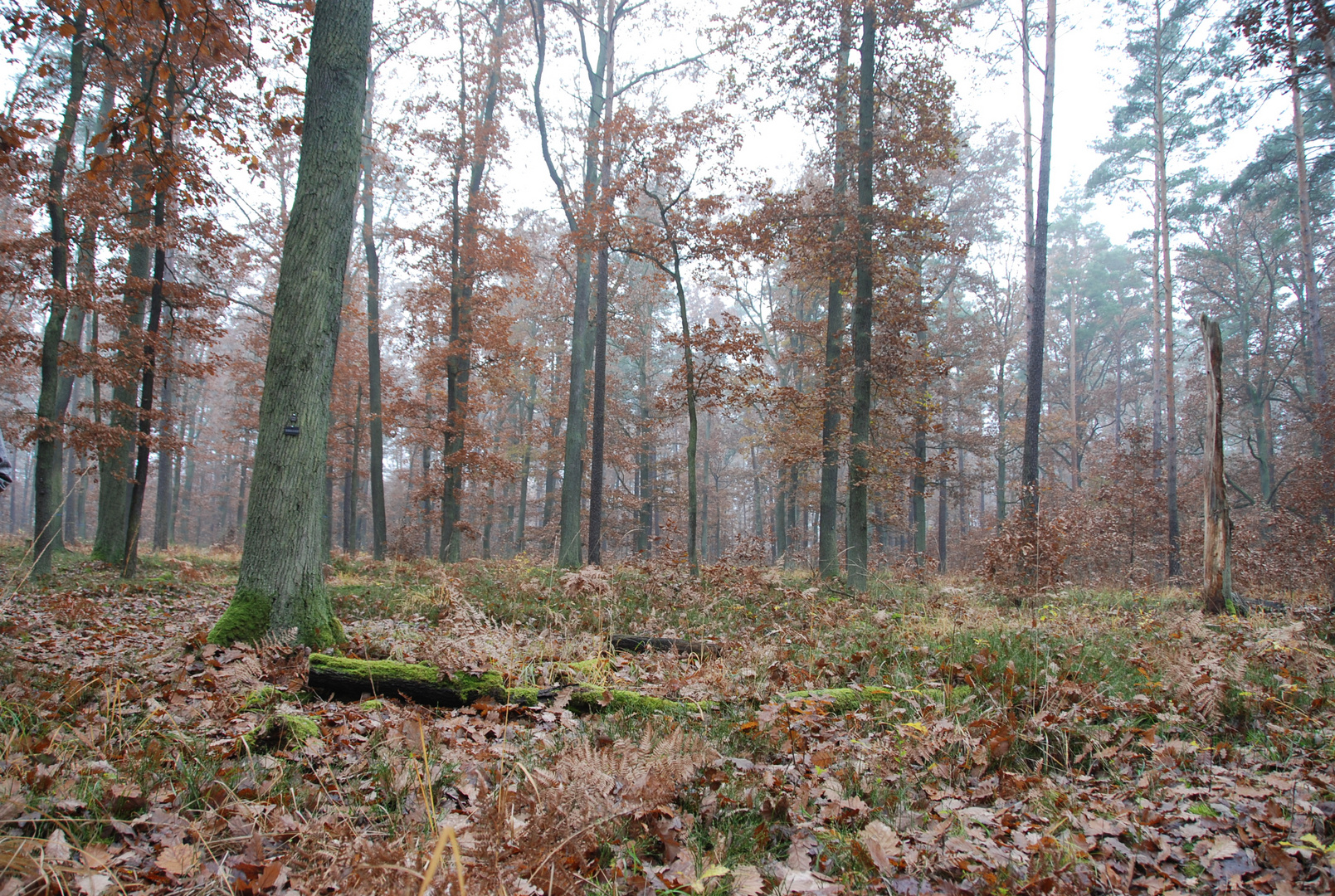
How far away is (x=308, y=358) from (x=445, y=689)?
3400mm

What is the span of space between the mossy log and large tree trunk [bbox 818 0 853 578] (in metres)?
8.51

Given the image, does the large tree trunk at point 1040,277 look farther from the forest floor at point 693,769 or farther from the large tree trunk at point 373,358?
the large tree trunk at point 373,358

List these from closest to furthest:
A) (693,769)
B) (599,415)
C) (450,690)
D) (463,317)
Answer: (693,769)
(450,690)
(599,415)
(463,317)

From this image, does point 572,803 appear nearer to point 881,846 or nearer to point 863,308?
point 881,846

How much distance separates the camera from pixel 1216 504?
26.2ft

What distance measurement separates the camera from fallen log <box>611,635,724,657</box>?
5.73m

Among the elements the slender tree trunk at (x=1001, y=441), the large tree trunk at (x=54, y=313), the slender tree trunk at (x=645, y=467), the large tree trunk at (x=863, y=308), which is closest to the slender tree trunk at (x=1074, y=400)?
the slender tree trunk at (x=1001, y=441)

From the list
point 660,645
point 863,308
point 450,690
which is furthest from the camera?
point 863,308

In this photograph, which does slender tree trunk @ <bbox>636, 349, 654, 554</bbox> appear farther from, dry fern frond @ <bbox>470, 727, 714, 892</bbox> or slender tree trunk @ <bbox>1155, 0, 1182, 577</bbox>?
dry fern frond @ <bbox>470, 727, 714, 892</bbox>

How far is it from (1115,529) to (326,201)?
22146 mm

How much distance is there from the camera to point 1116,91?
19.8 metres

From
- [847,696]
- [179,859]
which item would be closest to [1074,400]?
[847,696]

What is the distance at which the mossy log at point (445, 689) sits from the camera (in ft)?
12.7

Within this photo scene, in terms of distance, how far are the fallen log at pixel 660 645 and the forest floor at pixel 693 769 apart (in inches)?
13.2
